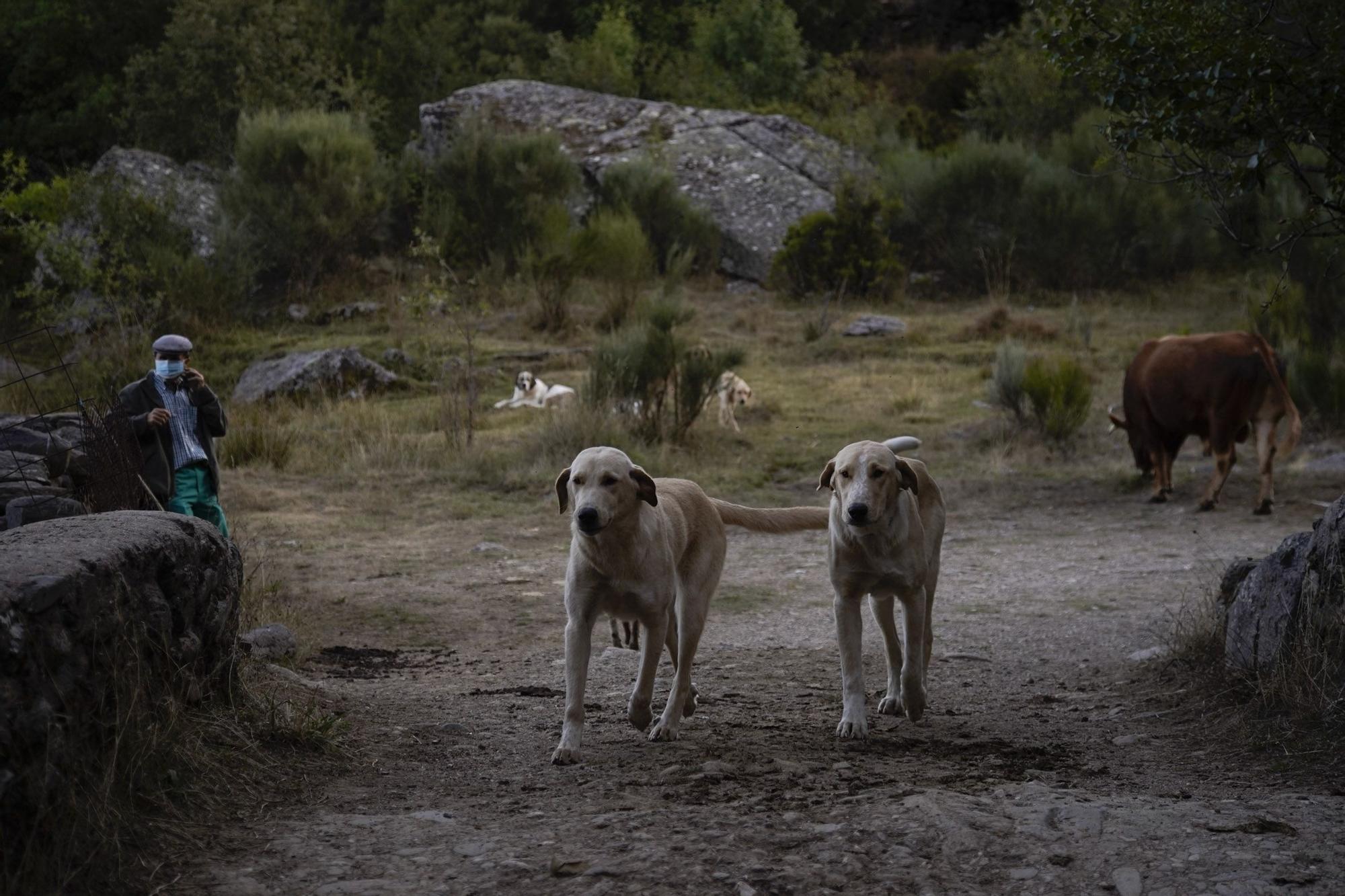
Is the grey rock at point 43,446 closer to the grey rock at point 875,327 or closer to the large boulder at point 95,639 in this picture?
the large boulder at point 95,639

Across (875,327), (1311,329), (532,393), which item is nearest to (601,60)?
(875,327)

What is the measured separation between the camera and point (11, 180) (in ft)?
69.6

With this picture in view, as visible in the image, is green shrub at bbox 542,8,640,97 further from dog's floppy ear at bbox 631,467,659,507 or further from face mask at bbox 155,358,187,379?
dog's floppy ear at bbox 631,467,659,507

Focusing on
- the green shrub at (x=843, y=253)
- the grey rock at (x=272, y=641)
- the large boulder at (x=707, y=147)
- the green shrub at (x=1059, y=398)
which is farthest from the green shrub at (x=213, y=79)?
the grey rock at (x=272, y=641)

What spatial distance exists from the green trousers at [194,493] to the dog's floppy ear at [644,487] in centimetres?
399

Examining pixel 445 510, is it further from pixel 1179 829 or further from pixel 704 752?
pixel 1179 829

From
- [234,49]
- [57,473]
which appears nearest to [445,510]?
[57,473]

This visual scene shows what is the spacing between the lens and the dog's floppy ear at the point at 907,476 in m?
5.54

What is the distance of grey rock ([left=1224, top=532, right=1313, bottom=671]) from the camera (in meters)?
5.54

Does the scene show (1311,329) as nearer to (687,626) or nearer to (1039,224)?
(1039,224)

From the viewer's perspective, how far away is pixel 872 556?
17.9 ft

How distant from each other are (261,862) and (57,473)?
4411mm

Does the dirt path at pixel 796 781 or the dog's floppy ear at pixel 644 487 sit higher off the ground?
the dog's floppy ear at pixel 644 487

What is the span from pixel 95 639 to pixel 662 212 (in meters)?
22.0
